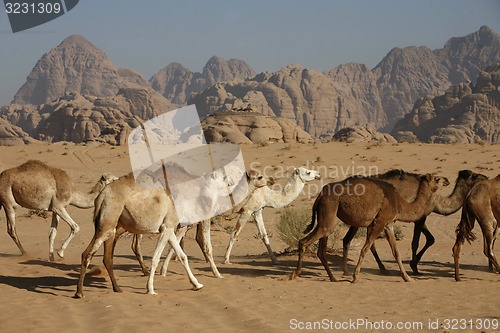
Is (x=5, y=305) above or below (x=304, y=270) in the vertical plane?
above

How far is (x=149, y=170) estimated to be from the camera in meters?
10.2

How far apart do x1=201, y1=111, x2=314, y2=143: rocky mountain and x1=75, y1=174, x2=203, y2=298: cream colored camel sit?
148 ft

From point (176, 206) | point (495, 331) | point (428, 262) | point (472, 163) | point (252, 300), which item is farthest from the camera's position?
point (472, 163)

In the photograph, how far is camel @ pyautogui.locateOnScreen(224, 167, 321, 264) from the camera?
13109 mm

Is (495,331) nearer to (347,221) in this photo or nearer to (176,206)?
(347,221)

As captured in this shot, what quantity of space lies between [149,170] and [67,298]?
235cm

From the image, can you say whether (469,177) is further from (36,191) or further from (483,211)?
(36,191)


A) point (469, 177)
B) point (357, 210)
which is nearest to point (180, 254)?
point (357, 210)

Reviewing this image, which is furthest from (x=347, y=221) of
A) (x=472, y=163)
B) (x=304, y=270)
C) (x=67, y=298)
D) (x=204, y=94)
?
(x=204, y=94)

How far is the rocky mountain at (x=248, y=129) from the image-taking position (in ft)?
187

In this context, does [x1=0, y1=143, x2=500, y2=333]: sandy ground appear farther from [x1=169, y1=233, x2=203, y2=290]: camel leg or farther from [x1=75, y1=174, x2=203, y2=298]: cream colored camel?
[x1=75, y1=174, x2=203, y2=298]: cream colored camel

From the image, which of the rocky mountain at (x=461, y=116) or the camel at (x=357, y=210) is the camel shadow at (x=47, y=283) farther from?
the rocky mountain at (x=461, y=116)

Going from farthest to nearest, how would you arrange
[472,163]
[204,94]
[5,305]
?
[204,94] < [472,163] < [5,305]

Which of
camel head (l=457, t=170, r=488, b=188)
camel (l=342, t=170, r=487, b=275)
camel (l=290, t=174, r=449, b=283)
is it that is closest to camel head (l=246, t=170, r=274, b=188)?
camel (l=290, t=174, r=449, b=283)
